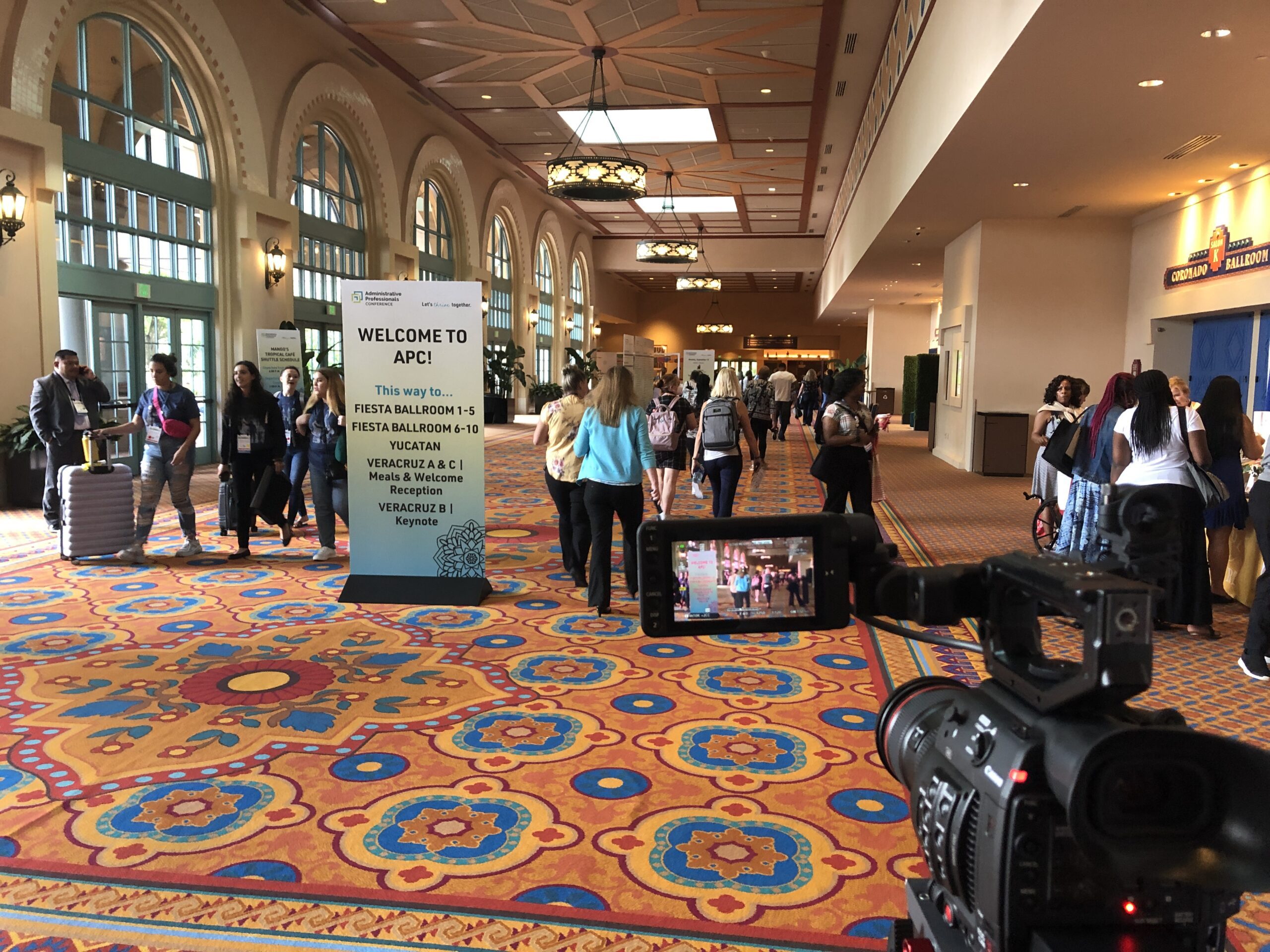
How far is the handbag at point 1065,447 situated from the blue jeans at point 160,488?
5899mm

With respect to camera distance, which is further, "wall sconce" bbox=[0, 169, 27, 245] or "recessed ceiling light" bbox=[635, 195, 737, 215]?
"recessed ceiling light" bbox=[635, 195, 737, 215]

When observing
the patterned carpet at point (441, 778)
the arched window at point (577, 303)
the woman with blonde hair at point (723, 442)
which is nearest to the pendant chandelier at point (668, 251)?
A: the arched window at point (577, 303)

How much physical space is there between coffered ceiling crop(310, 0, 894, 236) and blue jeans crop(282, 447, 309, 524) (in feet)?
22.2

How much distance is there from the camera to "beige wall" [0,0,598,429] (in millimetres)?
8695

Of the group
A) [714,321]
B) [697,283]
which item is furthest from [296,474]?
[714,321]

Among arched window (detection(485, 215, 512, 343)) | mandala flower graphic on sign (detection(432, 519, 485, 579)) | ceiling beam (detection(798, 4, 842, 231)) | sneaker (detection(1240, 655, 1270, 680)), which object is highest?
ceiling beam (detection(798, 4, 842, 231))

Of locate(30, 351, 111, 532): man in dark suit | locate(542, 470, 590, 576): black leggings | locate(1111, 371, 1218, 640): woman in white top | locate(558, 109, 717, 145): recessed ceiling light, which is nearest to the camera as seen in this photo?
locate(1111, 371, 1218, 640): woman in white top

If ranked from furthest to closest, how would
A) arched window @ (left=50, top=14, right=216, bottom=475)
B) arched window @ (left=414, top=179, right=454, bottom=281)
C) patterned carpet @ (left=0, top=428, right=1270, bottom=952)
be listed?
arched window @ (left=414, top=179, right=454, bottom=281)
arched window @ (left=50, top=14, right=216, bottom=475)
patterned carpet @ (left=0, top=428, right=1270, bottom=952)

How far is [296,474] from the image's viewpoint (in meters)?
7.73

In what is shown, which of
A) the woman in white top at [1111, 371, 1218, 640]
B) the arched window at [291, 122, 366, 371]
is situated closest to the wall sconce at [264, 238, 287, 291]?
the arched window at [291, 122, 366, 371]

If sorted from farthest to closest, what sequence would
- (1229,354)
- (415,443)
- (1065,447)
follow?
1. (1229,354)
2. (1065,447)
3. (415,443)

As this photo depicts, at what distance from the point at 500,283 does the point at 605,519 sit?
19.3 m

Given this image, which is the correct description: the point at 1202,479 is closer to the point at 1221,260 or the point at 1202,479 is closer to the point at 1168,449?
the point at 1168,449

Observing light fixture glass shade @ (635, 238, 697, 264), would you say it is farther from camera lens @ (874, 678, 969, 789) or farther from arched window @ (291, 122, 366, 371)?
camera lens @ (874, 678, 969, 789)
